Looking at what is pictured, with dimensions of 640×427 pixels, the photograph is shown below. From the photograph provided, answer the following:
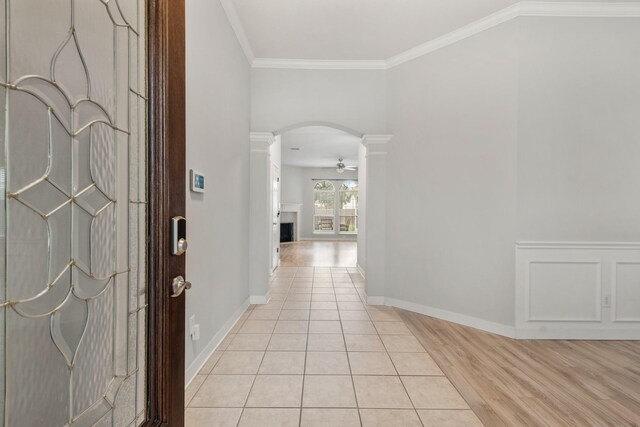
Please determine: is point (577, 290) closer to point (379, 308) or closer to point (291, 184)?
point (379, 308)

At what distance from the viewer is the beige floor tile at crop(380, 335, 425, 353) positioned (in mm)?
2549

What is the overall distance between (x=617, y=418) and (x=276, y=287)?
357cm

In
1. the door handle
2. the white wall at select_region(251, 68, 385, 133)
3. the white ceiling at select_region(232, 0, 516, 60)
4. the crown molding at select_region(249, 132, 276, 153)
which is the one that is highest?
the white ceiling at select_region(232, 0, 516, 60)

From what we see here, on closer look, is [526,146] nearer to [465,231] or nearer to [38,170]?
[465,231]

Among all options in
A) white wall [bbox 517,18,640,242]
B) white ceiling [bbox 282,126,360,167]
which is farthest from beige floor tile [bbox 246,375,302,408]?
white ceiling [bbox 282,126,360,167]

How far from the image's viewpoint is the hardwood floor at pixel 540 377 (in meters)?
1.77

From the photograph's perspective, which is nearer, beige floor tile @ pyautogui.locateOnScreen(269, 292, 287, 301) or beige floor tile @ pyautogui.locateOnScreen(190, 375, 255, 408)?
beige floor tile @ pyautogui.locateOnScreen(190, 375, 255, 408)

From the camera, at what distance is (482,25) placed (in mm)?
2979

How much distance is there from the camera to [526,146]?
277cm

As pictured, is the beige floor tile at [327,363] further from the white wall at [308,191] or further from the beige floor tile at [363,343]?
the white wall at [308,191]

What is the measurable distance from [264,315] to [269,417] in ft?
5.26

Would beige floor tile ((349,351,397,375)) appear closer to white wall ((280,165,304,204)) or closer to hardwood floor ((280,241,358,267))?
hardwood floor ((280,241,358,267))

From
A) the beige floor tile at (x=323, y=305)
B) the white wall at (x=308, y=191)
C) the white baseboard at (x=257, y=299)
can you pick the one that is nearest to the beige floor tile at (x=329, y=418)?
the beige floor tile at (x=323, y=305)

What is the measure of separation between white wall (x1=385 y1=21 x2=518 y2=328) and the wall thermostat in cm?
225
